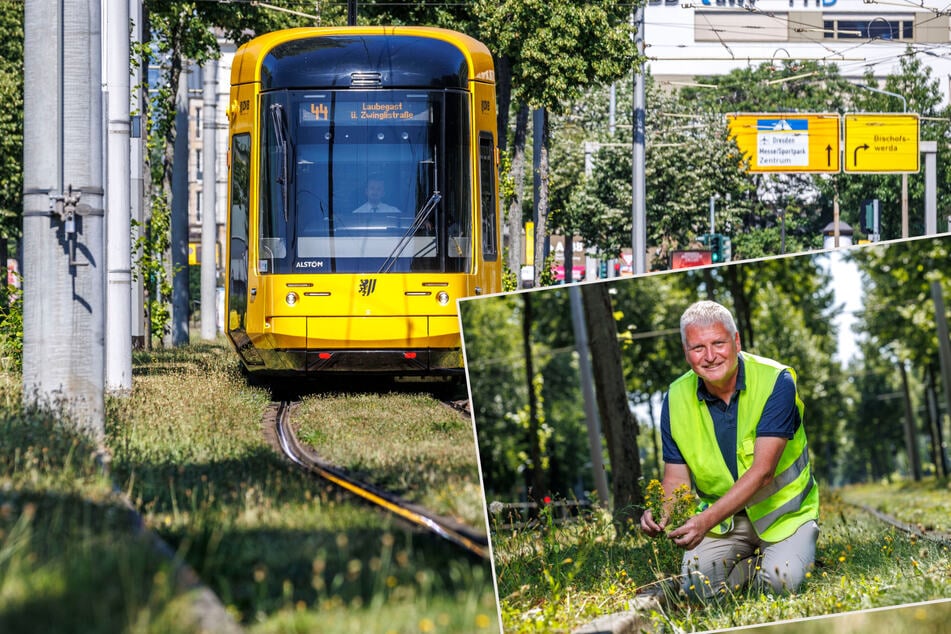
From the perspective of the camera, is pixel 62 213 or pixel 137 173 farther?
pixel 137 173

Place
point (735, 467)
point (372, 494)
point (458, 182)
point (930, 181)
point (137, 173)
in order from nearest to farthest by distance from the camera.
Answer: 1. point (735, 467)
2. point (372, 494)
3. point (458, 182)
4. point (137, 173)
5. point (930, 181)

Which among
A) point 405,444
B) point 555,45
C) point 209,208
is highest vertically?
point 555,45

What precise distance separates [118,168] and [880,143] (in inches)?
1498

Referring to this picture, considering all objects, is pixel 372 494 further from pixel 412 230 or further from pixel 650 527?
pixel 412 230

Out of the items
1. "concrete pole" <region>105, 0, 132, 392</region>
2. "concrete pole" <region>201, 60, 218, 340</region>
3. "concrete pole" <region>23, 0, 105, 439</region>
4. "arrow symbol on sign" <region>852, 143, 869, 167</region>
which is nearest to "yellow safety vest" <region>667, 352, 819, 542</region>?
"concrete pole" <region>23, 0, 105, 439</region>

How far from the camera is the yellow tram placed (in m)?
13.2

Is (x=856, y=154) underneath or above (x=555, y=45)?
above

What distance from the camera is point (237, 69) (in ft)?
45.7

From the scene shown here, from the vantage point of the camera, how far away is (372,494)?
6.76 meters

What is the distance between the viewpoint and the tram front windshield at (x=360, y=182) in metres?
13.4

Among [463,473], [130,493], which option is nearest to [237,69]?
[130,493]

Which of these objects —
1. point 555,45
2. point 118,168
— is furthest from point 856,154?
point 118,168

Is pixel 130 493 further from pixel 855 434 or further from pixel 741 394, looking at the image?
pixel 855 434

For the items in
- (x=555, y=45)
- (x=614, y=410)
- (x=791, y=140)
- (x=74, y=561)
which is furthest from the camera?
(x=791, y=140)
